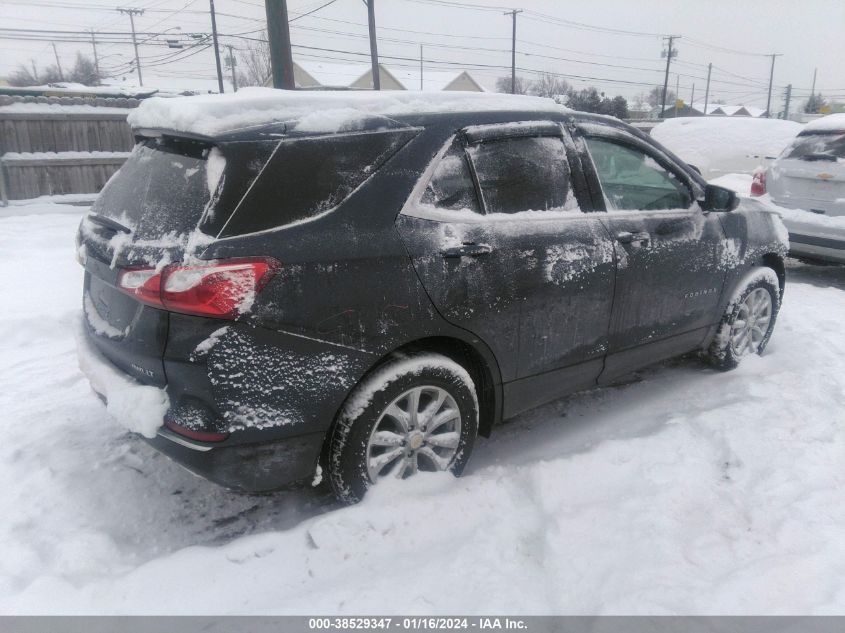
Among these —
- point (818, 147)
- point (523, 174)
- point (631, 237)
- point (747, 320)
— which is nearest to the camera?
point (523, 174)

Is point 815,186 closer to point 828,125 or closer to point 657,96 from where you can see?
point 828,125

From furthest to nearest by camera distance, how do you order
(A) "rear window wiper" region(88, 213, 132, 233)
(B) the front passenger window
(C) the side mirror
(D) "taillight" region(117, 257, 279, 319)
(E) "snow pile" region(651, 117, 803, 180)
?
(E) "snow pile" region(651, 117, 803, 180) < (C) the side mirror < (B) the front passenger window < (A) "rear window wiper" region(88, 213, 132, 233) < (D) "taillight" region(117, 257, 279, 319)

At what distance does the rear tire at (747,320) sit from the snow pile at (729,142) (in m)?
12.5

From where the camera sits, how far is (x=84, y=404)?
384cm

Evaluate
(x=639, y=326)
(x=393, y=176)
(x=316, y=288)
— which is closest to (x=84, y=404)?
(x=316, y=288)

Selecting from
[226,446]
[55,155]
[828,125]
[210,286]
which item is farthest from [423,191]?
[55,155]

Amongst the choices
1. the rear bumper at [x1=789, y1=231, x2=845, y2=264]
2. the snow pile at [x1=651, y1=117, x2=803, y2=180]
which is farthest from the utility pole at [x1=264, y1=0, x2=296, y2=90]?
the snow pile at [x1=651, y1=117, x2=803, y2=180]

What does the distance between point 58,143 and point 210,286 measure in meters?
10.4

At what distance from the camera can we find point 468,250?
2791 mm

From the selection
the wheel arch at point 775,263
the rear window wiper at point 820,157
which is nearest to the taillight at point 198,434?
the wheel arch at point 775,263

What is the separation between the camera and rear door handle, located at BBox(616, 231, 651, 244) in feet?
11.2

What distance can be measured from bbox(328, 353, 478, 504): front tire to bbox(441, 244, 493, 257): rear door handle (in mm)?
459

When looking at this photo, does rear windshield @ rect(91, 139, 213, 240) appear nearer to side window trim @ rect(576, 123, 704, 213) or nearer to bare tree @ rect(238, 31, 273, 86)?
side window trim @ rect(576, 123, 704, 213)
